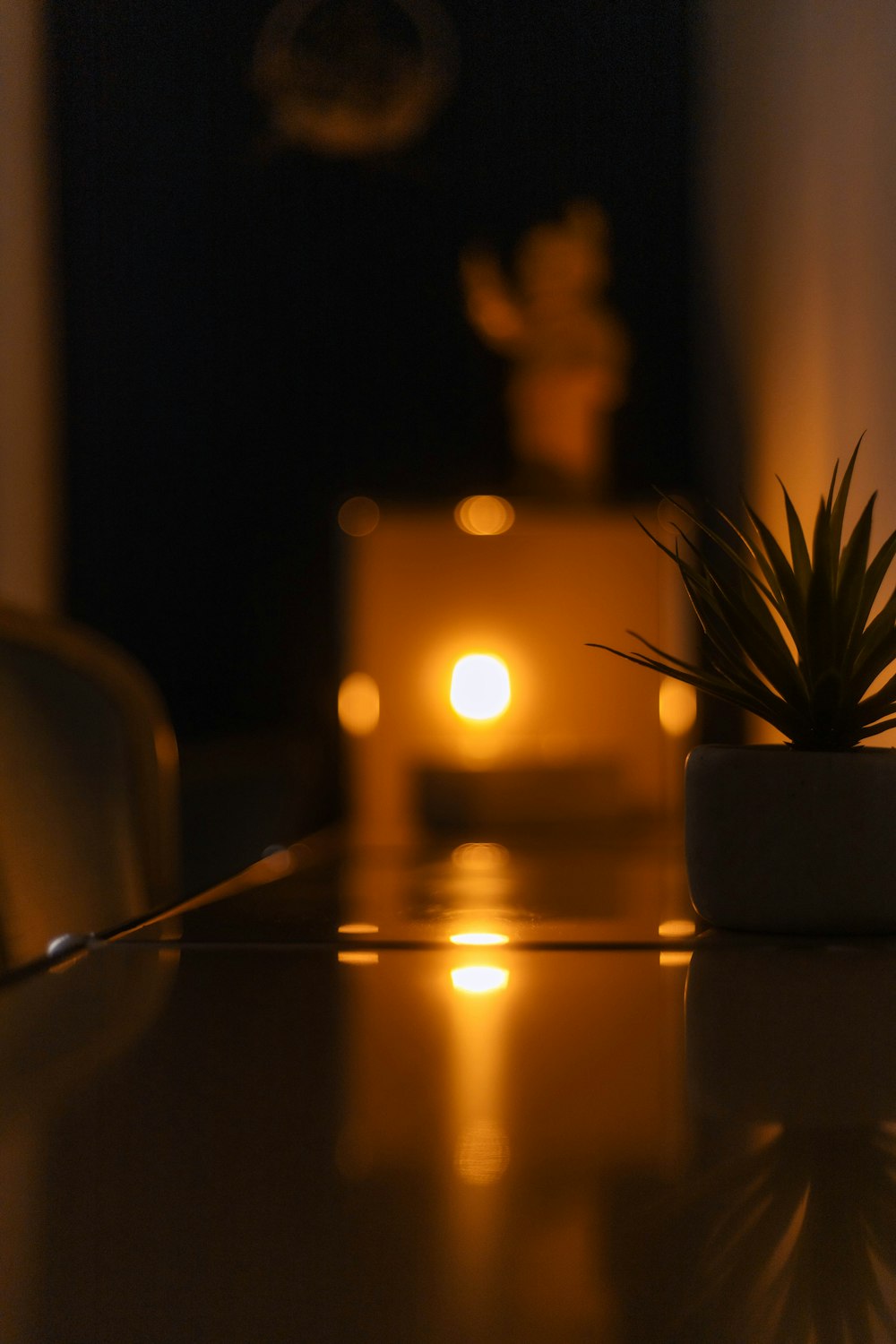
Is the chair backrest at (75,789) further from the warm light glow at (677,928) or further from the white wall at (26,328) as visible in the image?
the white wall at (26,328)

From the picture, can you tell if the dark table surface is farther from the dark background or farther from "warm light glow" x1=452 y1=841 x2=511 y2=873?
the dark background

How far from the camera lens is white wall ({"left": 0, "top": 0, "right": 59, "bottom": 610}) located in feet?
6.49

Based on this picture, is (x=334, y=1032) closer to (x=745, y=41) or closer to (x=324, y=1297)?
(x=324, y=1297)

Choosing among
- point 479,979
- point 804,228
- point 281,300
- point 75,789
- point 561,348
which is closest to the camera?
point 479,979

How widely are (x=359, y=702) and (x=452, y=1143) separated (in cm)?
130

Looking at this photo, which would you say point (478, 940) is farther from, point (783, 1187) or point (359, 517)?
point (359, 517)

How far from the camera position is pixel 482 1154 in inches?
14.6

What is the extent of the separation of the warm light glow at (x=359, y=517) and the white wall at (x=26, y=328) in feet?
1.96

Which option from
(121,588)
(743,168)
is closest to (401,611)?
(121,588)

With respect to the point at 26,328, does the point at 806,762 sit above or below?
below

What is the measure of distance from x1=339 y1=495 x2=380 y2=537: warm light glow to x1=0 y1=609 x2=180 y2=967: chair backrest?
59cm

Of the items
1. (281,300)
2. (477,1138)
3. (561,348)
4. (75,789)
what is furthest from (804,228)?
(477,1138)

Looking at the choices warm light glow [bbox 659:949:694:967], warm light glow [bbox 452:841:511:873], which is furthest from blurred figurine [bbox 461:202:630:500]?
warm light glow [bbox 659:949:694:967]

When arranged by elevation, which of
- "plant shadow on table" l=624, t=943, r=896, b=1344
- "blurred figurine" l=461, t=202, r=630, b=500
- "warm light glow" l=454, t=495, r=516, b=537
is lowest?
"plant shadow on table" l=624, t=943, r=896, b=1344
